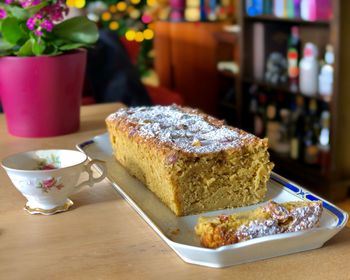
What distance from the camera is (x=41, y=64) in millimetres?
1441

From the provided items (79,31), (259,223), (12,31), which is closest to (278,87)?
(79,31)

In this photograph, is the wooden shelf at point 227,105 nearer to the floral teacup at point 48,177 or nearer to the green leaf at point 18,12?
the green leaf at point 18,12

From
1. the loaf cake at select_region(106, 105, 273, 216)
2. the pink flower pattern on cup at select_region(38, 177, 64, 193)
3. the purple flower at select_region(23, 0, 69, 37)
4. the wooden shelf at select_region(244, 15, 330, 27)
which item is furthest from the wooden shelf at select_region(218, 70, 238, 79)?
the pink flower pattern on cup at select_region(38, 177, 64, 193)

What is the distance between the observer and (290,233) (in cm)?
83

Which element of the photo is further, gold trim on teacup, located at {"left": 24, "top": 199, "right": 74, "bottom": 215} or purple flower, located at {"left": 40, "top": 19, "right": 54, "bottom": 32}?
purple flower, located at {"left": 40, "top": 19, "right": 54, "bottom": 32}

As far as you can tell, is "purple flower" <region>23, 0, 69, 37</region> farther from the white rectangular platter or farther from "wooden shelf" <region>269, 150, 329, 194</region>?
"wooden shelf" <region>269, 150, 329, 194</region>

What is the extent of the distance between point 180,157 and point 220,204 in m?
0.11

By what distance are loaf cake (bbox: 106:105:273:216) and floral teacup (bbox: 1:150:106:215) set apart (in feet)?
0.34

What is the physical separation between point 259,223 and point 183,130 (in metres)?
0.32

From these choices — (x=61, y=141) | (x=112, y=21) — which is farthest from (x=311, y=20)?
(x=112, y=21)

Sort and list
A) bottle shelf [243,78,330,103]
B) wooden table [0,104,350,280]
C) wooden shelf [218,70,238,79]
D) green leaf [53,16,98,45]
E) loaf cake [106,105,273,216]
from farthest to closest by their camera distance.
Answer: wooden shelf [218,70,238,79], bottle shelf [243,78,330,103], green leaf [53,16,98,45], loaf cake [106,105,273,216], wooden table [0,104,350,280]

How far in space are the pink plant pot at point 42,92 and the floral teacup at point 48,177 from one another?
15.3 inches

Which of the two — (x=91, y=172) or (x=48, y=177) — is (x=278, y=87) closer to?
(x=91, y=172)

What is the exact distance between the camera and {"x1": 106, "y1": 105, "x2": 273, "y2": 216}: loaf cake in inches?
38.5
